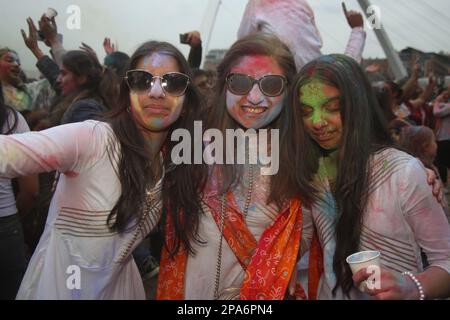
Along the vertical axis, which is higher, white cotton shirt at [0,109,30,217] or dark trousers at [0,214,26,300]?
white cotton shirt at [0,109,30,217]

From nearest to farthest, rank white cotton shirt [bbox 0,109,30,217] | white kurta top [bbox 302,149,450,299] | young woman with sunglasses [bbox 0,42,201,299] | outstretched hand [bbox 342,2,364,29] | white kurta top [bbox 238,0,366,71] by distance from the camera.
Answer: young woman with sunglasses [bbox 0,42,201,299] < white kurta top [bbox 302,149,450,299] < white cotton shirt [bbox 0,109,30,217] < white kurta top [bbox 238,0,366,71] < outstretched hand [bbox 342,2,364,29]

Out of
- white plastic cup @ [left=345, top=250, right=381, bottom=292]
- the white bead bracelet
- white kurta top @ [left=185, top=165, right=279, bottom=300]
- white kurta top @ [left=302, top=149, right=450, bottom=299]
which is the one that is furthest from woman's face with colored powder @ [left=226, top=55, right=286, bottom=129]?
the white bead bracelet

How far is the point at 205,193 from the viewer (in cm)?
194

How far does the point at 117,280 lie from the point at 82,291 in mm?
175

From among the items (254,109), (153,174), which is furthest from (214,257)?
(254,109)

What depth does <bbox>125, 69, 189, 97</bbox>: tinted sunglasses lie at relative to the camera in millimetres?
1849

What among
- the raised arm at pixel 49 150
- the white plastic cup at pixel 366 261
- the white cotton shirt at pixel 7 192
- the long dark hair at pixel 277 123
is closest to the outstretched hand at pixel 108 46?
the white cotton shirt at pixel 7 192

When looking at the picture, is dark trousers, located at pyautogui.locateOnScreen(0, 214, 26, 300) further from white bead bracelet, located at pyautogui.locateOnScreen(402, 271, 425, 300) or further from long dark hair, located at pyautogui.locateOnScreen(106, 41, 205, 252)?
white bead bracelet, located at pyautogui.locateOnScreen(402, 271, 425, 300)

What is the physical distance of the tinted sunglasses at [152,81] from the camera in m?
1.85

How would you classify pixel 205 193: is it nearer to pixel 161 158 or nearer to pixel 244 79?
pixel 161 158

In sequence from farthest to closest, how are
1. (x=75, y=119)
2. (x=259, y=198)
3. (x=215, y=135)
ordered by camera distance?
(x=75, y=119)
(x=215, y=135)
(x=259, y=198)

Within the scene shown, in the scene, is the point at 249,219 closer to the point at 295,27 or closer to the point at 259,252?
the point at 259,252

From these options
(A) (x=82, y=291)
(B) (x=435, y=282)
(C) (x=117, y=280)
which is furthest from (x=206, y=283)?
(B) (x=435, y=282)

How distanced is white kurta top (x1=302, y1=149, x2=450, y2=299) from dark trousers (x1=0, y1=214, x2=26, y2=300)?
68.1 inches
